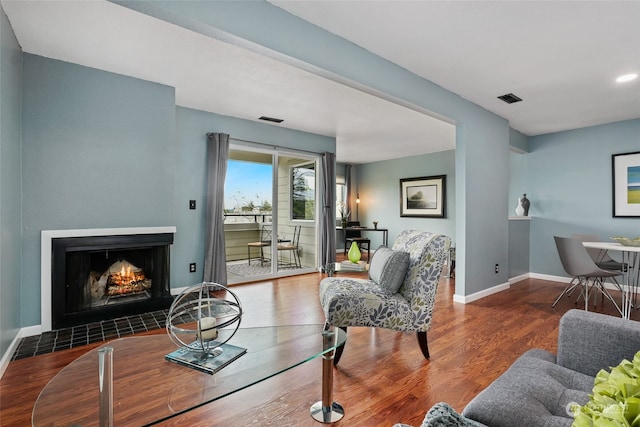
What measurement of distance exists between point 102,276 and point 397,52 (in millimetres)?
3559

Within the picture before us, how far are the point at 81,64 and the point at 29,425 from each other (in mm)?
2978

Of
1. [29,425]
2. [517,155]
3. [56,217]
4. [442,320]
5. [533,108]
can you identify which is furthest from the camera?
[517,155]

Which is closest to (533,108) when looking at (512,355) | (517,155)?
(517,155)

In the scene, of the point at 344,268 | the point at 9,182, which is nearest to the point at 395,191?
the point at 344,268

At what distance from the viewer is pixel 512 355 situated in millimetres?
2498

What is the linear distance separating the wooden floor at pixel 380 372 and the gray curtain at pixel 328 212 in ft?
6.71

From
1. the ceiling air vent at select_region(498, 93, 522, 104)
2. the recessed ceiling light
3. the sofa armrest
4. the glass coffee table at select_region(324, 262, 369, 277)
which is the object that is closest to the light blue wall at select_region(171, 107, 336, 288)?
the glass coffee table at select_region(324, 262, 369, 277)

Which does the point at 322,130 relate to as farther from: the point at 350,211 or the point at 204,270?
the point at 350,211

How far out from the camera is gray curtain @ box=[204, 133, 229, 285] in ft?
14.3

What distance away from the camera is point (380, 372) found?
7.25 ft

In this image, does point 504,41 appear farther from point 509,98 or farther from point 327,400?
point 327,400

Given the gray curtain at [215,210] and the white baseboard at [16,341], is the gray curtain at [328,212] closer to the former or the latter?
the gray curtain at [215,210]

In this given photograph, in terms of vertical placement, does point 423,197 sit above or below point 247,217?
above

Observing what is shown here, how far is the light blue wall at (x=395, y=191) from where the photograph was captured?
6.94 m
